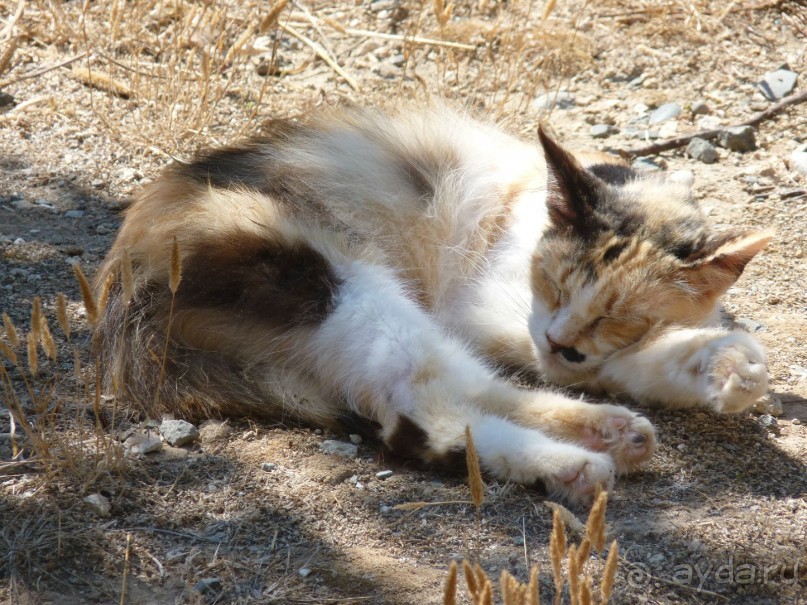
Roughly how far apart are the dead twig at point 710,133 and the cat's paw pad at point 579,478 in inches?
111

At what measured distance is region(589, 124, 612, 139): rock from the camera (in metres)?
5.29

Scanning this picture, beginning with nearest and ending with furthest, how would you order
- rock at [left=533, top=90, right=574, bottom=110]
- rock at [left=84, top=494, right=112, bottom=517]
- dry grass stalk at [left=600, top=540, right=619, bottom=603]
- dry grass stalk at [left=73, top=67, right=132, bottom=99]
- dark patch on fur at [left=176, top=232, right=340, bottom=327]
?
dry grass stalk at [left=600, top=540, right=619, bottom=603] → rock at [left=84, top=494, right=112, bottom=517] → dark patch on fur at [left=176, top=232, right=340, bottom=327] → dry grass stalk at [left=73, top=67, right=132, bottom=99] → rock at [left=533, top=90, right=574, bottom=110]

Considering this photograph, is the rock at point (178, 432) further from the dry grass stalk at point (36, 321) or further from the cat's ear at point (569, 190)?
the cat's ear at point (569, 190)

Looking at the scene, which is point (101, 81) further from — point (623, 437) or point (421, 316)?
point (623, 437)

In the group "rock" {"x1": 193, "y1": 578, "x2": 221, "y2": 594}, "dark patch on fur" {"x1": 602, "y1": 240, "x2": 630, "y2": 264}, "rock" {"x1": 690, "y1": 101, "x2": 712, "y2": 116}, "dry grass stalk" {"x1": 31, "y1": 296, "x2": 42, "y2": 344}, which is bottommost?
"rock" {"x1": 193, "y1": 578, "x2": 221, "y2": 594}

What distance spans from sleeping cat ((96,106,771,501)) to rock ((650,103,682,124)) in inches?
77.7

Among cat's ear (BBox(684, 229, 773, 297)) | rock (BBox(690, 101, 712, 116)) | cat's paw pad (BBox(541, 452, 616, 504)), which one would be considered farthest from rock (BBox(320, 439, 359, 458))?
rock (BBox(690, 101, 712, 116))

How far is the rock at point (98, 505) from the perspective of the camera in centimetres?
237

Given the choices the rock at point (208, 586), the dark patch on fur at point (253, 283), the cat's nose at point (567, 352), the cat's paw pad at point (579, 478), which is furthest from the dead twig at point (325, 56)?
the rock at point (208, 586)

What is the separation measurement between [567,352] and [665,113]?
2.81 metres

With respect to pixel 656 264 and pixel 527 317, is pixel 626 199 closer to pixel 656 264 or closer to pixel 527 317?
pixel 656 264

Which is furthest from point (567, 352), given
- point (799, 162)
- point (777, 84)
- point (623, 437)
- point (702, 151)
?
point (777, 84)

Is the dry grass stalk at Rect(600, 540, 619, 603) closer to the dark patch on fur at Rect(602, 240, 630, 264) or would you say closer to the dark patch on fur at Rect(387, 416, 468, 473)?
the dark patch on fur at Rect(387, 416, 468, 473)

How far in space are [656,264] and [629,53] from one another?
3295 mm
